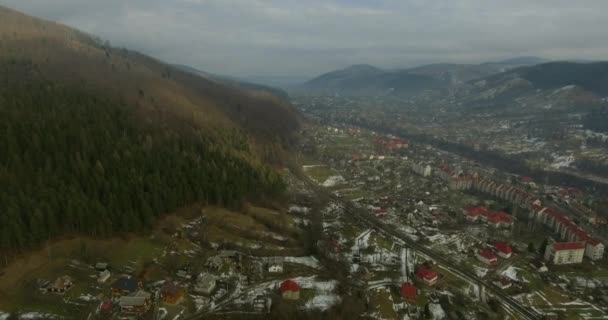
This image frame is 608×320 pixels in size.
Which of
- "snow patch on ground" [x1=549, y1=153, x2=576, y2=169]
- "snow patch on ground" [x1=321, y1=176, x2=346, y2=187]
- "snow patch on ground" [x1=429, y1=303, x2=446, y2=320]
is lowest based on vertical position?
"snow patch on ground" [x1=549, y1=153, x2=576, y2=169]

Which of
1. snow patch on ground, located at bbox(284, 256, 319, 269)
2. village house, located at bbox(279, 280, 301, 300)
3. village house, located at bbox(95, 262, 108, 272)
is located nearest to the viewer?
village house, located at bbox(279, 280, 301, 300)

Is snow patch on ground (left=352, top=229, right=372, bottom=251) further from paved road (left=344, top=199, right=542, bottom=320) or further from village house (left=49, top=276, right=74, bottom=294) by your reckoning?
village house (left=49, top=276, right=74, bottom=294)

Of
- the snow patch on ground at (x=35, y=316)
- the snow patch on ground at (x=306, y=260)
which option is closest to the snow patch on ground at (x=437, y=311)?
the snow patch on ground at (x=306, y=260)

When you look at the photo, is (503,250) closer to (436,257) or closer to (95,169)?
(436,257)

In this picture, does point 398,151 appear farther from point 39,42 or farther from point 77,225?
point 39,42

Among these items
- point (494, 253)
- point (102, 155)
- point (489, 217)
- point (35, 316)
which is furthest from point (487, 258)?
point (102, 155)

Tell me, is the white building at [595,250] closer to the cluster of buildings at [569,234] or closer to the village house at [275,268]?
the cluster of buildings at [569,234]

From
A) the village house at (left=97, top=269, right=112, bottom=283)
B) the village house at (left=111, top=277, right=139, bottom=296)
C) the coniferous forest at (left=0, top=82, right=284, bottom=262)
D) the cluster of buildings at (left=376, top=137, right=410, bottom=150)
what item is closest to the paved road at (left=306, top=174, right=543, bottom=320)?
the coniferous forest at (left=0, top=82, right=284, bottom=262)

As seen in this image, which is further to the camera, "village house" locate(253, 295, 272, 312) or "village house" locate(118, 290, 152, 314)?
"village house" locate(253, 295, 272, 312)
